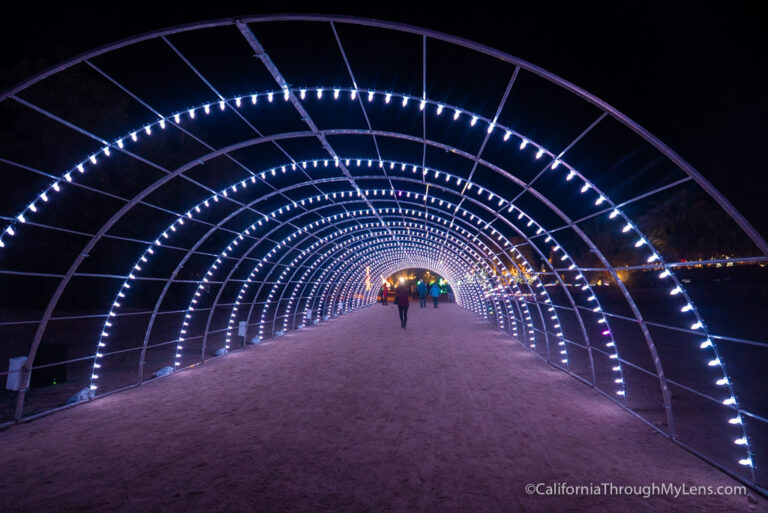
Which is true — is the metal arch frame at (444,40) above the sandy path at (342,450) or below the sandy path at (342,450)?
above

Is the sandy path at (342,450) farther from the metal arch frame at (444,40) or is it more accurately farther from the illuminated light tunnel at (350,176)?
the metal arch frame at (444,40)

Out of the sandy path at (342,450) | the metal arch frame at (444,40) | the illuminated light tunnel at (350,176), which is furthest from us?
the illuminated light tunnel at (350,176)

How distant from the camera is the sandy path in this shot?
4914 millimetres

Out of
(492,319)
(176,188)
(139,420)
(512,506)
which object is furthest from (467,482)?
(176,188)

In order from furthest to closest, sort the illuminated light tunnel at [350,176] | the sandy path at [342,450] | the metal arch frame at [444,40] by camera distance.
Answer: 1. the illuminated light tunnel at [350,176]
2. the metal arch frame at [444,40]
3. the sandy path at [342,450]

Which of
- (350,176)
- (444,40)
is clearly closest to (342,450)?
(444,40)

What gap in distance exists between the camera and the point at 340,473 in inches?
218

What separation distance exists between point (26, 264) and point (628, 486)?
123 ft

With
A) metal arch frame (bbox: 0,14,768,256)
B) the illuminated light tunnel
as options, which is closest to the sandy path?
the illuminated light tunnel

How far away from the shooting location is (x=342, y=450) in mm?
6312

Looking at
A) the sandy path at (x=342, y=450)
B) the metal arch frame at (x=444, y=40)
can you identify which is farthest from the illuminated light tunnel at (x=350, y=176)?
the sandy path at (x=342, y=450)

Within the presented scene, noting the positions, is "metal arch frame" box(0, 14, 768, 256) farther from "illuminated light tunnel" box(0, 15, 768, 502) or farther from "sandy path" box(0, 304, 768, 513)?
"sandy path" box(0, 304, 768, 513)

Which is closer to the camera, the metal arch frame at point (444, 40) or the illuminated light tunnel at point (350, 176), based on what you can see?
the metal arch frame at point (444, 40)

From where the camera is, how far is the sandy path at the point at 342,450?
16.1 ft
